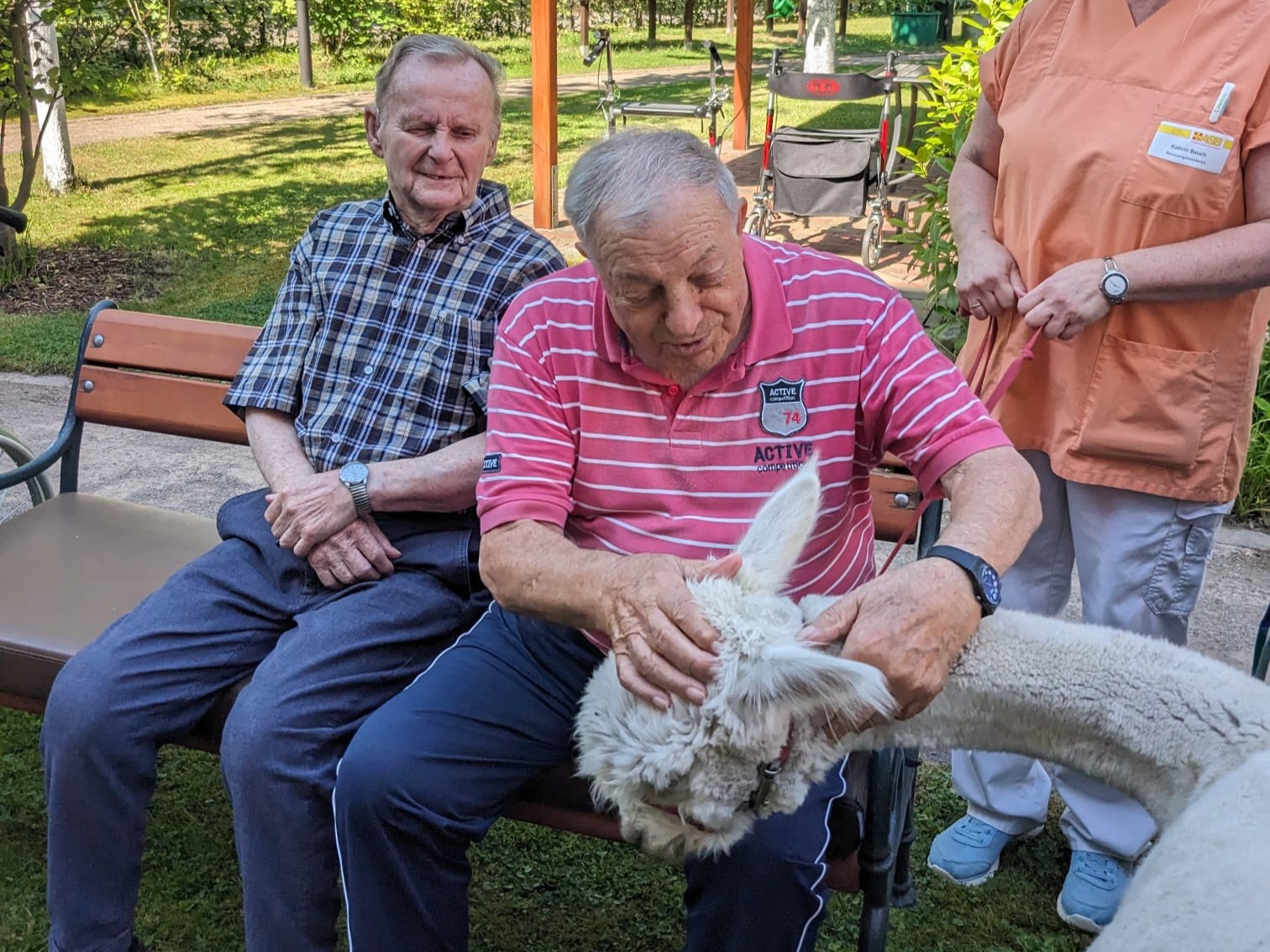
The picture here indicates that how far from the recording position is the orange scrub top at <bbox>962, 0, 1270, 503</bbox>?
239 cm

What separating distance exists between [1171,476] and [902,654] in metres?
1.09

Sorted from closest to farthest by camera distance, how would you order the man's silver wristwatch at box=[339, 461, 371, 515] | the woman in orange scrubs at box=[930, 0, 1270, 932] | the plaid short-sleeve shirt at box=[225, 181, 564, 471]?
the woman in orange scrubs at box=[930, 0, 1270, 932] < the man's silver wristwatch at box=[339, 461, 371, 515] < the plaid short-sleeve shirt at box=[225, 181, 564, 471]

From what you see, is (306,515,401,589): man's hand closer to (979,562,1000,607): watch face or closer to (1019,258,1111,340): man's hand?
(979,562,1000,607): watch face

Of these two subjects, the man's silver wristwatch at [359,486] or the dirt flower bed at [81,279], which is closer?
the man's silver wristwatch at [359,486]

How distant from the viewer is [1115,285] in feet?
8.00

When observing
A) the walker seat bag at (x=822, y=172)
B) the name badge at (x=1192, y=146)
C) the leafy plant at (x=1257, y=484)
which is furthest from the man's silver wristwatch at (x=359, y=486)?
the walker seat bag at (x=822, y=172)

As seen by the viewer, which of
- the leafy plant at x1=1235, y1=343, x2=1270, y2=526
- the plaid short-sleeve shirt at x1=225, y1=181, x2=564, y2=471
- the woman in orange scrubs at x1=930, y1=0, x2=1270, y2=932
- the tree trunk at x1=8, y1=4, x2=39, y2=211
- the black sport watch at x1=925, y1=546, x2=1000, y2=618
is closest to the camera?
the black sport watch at x1=925, y1=546, x2=1000, y2=618

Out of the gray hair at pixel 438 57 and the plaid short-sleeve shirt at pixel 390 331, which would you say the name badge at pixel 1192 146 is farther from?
the gray hair at pixel 438 57

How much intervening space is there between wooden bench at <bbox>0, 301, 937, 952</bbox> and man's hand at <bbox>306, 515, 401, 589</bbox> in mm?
340

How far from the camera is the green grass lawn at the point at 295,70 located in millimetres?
17688

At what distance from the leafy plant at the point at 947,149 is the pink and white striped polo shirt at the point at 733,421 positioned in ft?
9.45

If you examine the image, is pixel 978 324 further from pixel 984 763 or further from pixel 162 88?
pixel 162 88

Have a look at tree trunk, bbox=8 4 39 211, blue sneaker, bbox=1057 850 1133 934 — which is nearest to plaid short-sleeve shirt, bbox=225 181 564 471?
blue sneaker, bbox=1057 850 1133 934

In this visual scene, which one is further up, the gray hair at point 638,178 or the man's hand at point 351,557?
the gray hair at point 638,178
